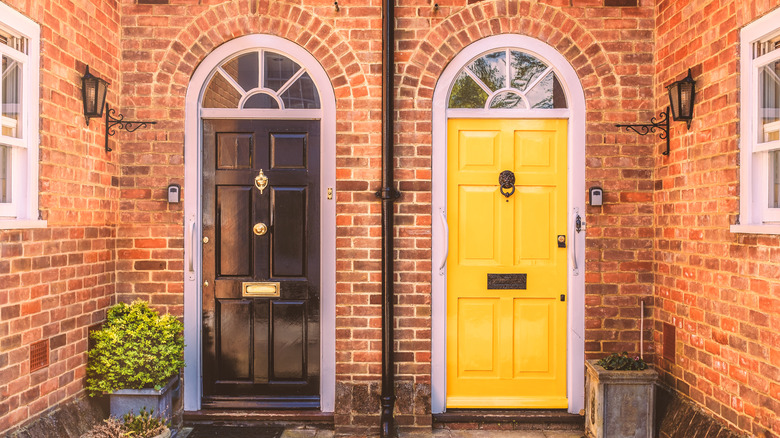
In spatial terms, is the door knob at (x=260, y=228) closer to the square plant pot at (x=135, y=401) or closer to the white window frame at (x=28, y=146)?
the square plant pot at (x=135, y=401)

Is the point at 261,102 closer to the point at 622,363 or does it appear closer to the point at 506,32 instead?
the point at 506,32

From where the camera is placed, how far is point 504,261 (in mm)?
4273

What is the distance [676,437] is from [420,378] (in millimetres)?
1866

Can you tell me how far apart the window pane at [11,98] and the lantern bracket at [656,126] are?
425 cm

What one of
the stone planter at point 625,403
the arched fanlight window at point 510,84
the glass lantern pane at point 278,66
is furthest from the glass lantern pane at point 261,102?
the stone planter at point 625,403

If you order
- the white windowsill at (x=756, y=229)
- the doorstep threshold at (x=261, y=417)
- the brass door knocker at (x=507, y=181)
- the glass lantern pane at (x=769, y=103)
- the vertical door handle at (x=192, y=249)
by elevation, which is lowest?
the doorstep threshold at (x=261, y=417)

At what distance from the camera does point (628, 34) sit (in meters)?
4.22

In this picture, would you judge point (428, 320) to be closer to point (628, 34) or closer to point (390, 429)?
point (390, 429)

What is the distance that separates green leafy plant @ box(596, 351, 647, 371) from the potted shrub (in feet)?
10.4

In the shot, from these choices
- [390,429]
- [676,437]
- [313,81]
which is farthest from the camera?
[313,81]

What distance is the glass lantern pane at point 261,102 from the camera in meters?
4.29

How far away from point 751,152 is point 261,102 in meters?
3.52

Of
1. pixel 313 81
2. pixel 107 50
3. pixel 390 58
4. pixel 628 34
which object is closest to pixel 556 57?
pixel 628 34

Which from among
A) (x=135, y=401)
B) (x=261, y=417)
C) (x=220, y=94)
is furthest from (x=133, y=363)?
(x=220, y=94)
